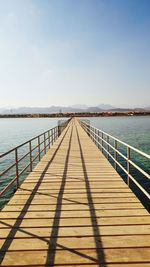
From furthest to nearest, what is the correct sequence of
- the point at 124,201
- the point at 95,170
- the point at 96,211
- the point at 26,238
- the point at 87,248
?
the point at 95,170 < the point at 124,201 < the point at 96,211 < the point at 26,238 < the point at 87,248

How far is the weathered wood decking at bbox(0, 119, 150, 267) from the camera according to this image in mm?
3535

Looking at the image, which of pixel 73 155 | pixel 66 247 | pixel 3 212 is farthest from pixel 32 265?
pixel 73 155

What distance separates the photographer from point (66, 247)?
380cm

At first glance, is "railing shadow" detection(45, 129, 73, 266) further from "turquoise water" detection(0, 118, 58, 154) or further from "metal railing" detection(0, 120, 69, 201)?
"turquoise water" detection(0, 118, 58, 154)

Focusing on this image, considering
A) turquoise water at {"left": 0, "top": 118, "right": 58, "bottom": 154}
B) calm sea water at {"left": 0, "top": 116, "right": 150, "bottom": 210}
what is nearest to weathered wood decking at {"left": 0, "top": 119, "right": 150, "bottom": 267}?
calm sea water at {"left": 0, "top": 116, "right": 150, "bottom": 210}

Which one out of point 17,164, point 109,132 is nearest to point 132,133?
point 109,132

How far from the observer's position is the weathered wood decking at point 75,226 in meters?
3.54

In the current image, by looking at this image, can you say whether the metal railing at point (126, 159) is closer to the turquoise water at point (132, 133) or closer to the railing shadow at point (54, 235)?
the railing shadow at point (54, 235)

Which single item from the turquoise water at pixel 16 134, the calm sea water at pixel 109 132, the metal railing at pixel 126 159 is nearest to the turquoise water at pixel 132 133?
the calm sea water at pixel 109 132

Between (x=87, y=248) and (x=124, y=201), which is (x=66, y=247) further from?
(x=124, y=201)

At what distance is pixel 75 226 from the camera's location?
449 centimetres

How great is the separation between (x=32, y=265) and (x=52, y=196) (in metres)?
2.85

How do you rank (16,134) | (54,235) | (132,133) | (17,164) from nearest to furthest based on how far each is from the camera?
(54,235) < (17,164) < (132,133) < (16,134)

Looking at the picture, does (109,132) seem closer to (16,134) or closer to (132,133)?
(132,133)
